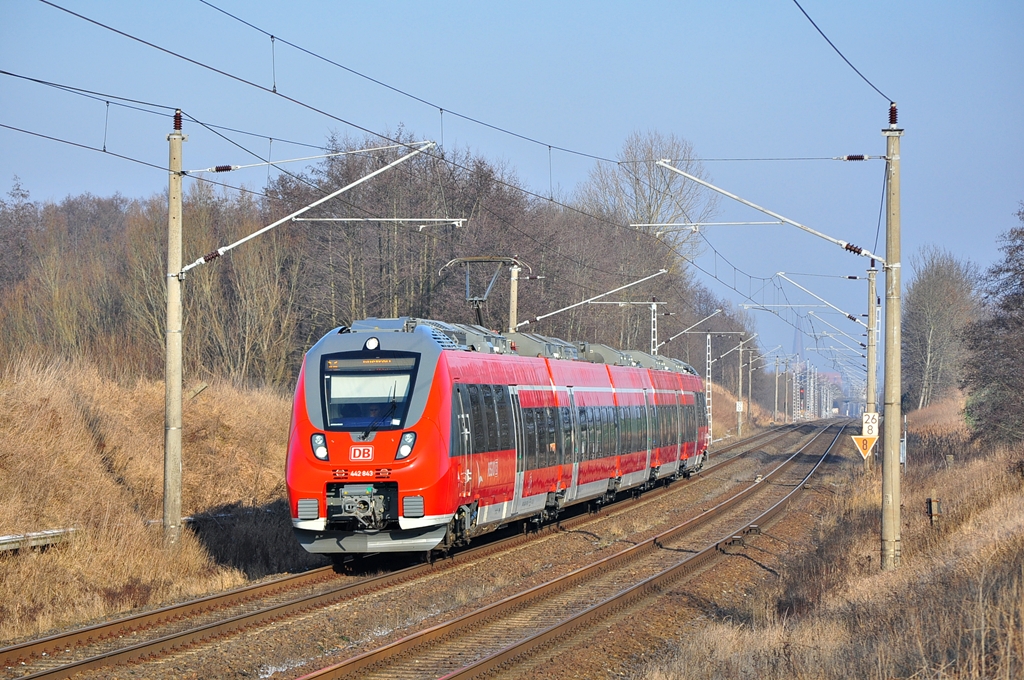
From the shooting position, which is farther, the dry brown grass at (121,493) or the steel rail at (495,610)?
the dry brown grass at (121,493)

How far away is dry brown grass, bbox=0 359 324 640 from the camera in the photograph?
13531 mm

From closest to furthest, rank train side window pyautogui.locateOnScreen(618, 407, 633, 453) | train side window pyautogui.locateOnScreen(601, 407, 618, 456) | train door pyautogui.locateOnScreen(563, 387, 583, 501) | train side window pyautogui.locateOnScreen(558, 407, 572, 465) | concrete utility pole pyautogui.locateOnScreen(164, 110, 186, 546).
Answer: concrete utility pole pyautogui.locateOnScreen(164, 110, 186, 546) → train side window pyautogui.locateOnScreen(558, 407, 572, 465) → train door pyautogui.locateOnScreen(563, 387, 583, 501) → train side window pyautogui.locateOnScreen(601, 407, 618, 456) → train side window pyautogui.locateOnScreen(618, 407, 633, 453)

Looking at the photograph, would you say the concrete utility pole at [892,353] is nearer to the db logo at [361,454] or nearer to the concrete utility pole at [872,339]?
the db logo at [361,454]

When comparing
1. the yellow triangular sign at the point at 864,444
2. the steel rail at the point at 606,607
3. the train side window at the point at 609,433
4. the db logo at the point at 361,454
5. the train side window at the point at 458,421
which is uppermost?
the train side window at the point at 458,421

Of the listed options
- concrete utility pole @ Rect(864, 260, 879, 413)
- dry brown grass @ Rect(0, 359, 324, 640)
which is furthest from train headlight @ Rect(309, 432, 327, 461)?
concrete utility pole @ Rect(864, 260, 879, 413)

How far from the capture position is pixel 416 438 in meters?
14.7

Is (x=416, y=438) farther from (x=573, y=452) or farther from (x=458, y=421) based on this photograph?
(x=573, y=452)

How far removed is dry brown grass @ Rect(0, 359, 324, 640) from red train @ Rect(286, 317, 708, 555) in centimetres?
210

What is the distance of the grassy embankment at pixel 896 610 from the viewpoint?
330 inches

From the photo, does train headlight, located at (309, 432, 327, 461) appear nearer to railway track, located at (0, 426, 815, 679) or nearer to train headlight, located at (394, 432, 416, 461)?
train headlight, located at (394, 432, 416, 461)

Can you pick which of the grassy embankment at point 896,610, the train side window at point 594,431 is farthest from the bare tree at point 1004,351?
the train side window at point 594,431

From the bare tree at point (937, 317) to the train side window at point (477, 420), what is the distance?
197 feet

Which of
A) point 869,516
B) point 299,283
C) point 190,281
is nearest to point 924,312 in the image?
point 299,283

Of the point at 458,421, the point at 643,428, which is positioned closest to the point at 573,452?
the point at 458,421
